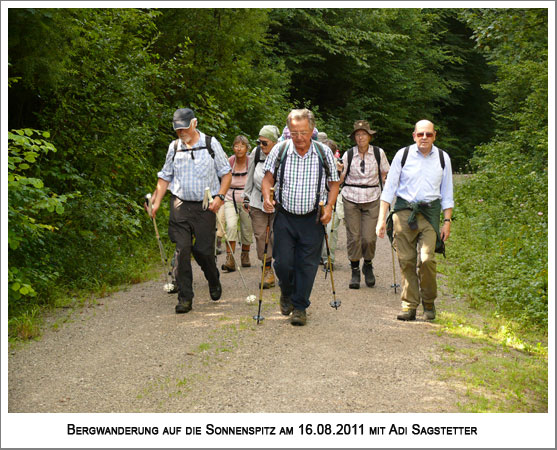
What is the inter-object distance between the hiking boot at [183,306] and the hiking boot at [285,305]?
3.66 feet

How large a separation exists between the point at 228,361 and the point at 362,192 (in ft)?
12.7

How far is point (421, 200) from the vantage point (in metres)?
6.91

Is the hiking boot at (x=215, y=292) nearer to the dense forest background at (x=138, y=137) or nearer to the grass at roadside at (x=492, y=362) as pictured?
the dense forest background at (x=138, y=137)

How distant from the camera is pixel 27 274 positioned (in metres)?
7.34

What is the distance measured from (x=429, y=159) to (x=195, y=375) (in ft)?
11.1

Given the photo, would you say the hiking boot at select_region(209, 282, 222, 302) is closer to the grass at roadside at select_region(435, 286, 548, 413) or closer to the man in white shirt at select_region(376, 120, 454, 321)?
the man in white shirt at select_region(376, 120, 454, 321)

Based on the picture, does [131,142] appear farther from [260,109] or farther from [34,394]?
[260,109]

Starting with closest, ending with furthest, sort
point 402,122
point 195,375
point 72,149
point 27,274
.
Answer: point 195,375 → point 27,274 → point 72,149 → point 402,122

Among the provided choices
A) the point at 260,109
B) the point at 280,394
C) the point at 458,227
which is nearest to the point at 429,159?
the point at 280,394

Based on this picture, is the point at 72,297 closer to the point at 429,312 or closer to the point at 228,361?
the point at 228,361

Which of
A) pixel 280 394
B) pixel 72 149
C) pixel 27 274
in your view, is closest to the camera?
pixel 280 394

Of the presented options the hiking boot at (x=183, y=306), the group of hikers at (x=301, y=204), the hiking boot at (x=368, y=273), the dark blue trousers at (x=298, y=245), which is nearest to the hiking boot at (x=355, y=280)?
the hiking boot at (x=368, y=273)

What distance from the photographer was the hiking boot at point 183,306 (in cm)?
748

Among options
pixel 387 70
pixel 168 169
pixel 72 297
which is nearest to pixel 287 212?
pixel 168 169
